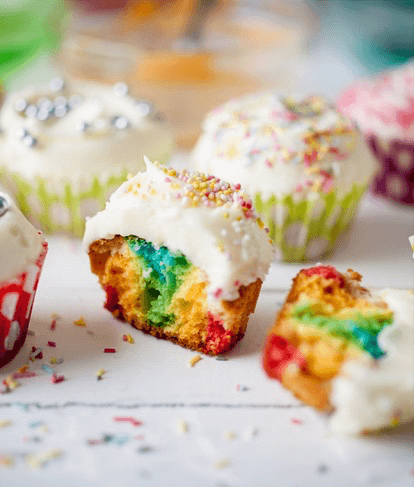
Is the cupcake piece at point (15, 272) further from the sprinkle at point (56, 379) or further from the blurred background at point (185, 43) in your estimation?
the blurred background at point (185, 43)

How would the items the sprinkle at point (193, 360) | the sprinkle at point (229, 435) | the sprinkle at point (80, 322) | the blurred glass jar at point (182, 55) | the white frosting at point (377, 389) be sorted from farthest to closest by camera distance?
the blurred glass jar at point (182, 55)
the sprinkle at point (80, 322)
the sprinkle at point (193, 360)
the sprinkle at point (229, 435)
the white frosting at point (377, 389)

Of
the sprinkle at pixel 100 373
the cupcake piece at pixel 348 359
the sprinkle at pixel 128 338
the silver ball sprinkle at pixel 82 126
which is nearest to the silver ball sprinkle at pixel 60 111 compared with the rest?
the silver ball sprinkle at pixel 82 126

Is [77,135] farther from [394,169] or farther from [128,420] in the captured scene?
[394,169]

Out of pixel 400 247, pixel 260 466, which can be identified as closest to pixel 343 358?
pixel 260 466

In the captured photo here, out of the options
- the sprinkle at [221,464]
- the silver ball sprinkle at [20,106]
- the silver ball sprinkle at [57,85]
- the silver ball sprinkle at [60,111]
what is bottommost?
the sprinkle at [221,464]

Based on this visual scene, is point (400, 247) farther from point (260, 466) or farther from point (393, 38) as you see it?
point (393, 38)

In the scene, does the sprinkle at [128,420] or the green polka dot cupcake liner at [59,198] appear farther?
the green polka dot cupcake liner at [59,198]
